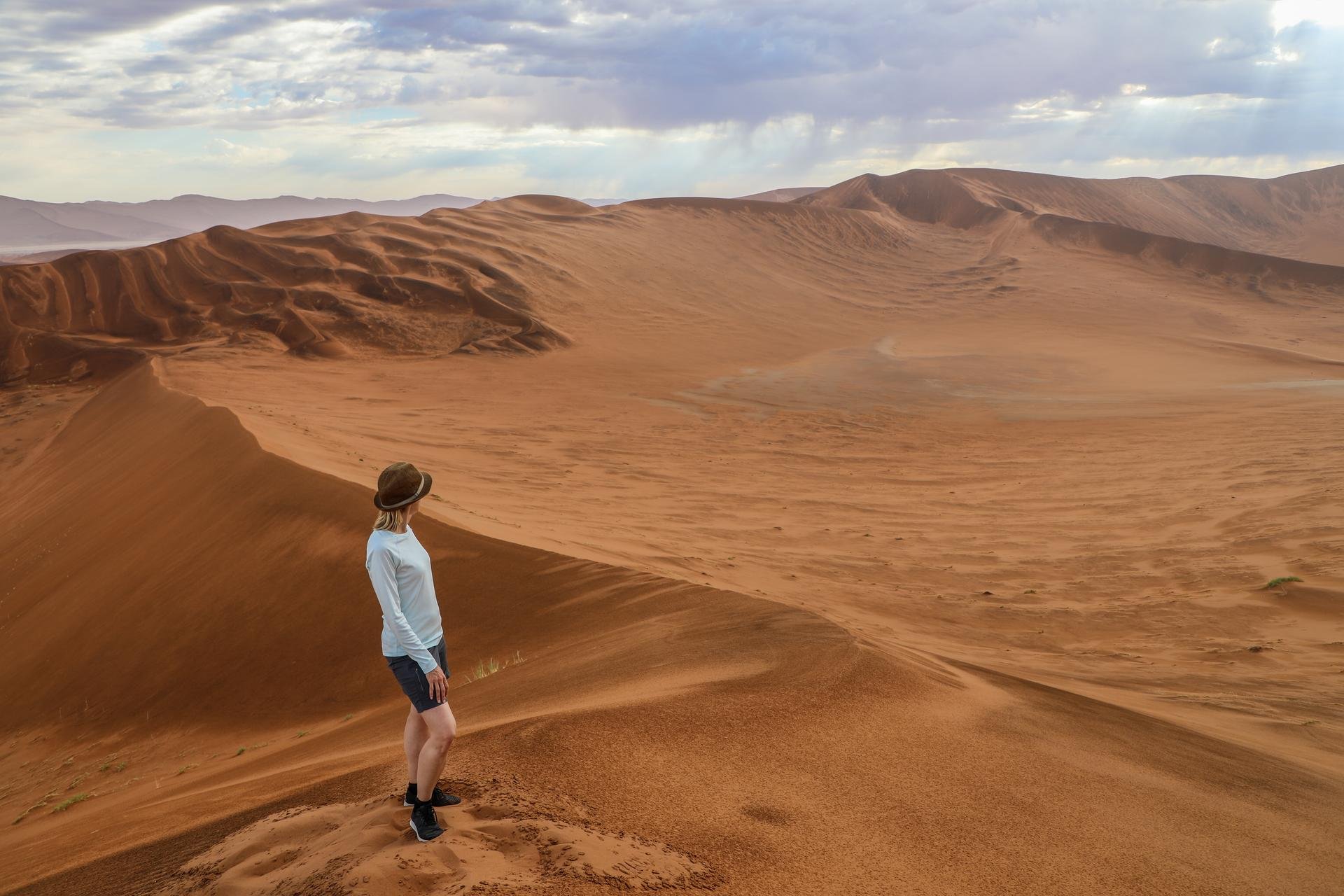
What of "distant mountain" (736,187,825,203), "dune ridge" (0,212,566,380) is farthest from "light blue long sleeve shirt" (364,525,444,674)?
"distant mountain" (736,187,825,203)

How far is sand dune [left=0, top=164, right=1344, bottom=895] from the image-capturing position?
335 cm

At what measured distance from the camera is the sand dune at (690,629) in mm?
3350

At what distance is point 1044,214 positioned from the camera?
59.0m

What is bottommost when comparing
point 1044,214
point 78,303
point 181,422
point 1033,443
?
point 1033,443

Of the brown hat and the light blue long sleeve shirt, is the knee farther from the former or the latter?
the brown hat

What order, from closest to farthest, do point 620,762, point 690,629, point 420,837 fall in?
point 420,837 → point 620,762 → point 690,629

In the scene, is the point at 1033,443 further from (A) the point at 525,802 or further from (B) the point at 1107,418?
(A) the point at 525,802

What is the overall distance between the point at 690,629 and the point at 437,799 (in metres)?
2.85

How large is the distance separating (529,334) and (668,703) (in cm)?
2677

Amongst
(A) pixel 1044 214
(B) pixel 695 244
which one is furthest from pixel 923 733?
(A) pixel 1044 214

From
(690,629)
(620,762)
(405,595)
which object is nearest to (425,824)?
(405,595)

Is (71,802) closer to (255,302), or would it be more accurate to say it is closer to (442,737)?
(442,737)

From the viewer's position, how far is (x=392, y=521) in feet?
10.2

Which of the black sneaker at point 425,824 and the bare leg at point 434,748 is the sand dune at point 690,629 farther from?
the bare leg at point 434,748
